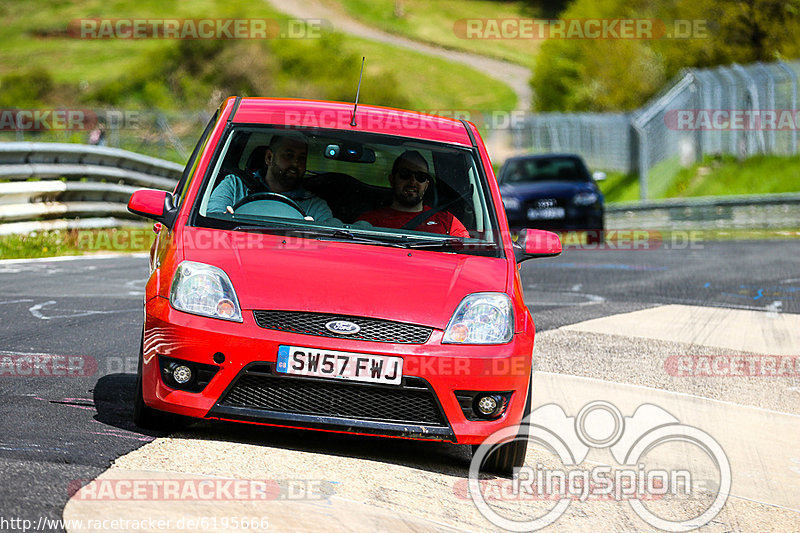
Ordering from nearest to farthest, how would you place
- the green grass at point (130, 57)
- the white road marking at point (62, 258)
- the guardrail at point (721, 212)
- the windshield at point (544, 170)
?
1. the white road marking at point (62, 258)
2. the windshield at point (544, 170)
3. the guardrail at point (721, 212)
4. the green grass at point (130, 57)

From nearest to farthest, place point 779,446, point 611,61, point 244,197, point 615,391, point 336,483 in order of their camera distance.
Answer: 1. point 336,483
2. point 244,197
3. point 779,446
4. point 615,391
5. point 611,61

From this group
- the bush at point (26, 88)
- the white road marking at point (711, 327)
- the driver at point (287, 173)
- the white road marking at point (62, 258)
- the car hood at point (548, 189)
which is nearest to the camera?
the driver at point (287, 173)

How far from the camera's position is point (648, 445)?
21.4 ft

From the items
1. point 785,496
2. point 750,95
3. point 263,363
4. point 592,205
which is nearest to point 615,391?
point 785,496

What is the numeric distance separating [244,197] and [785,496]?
9.89ft

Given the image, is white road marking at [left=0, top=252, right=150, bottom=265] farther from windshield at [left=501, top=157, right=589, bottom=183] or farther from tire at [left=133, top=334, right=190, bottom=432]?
tire at [left=133, top=334, right=190, bottom=432]

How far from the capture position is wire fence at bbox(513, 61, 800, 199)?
29.8 metres

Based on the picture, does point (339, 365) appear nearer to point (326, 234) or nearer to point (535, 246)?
point (326, 234)

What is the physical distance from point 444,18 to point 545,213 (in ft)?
342

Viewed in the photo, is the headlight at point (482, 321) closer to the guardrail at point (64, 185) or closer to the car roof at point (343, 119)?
the car roof at point (343, 119)

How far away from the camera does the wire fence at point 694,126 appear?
29.8 m

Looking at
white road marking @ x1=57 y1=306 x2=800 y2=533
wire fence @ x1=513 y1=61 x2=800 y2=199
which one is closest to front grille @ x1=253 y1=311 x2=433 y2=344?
white road marking @ x1=57 y1=306 x2=800 y2=533

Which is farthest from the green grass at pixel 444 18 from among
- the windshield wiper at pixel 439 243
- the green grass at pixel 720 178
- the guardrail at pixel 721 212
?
the windshield wiper at pixel 439 243

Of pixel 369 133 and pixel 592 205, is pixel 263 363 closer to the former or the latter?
pixel 369 133
